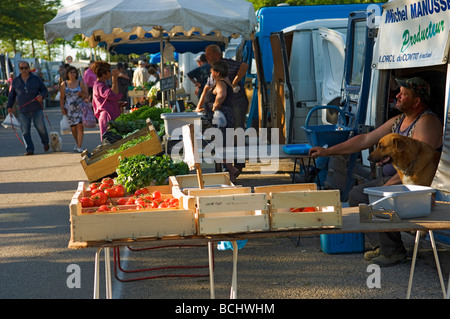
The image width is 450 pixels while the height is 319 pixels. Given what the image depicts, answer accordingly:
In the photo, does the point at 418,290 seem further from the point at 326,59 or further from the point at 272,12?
the point at 272,12

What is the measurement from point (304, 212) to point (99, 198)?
5.40ft

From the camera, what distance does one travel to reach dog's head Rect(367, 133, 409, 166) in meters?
5.45

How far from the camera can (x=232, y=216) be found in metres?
4.15

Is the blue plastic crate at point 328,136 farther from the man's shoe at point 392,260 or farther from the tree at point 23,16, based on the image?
the tree at point 23,16

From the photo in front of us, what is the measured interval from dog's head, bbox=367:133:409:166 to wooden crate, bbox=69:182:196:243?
1996 mm

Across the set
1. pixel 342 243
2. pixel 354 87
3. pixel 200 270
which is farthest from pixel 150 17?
pixel 342 243

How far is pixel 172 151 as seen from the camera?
8.20 metres

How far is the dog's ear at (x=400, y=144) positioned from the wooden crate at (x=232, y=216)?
1703mm

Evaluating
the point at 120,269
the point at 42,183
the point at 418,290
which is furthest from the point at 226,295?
the point at 42,183

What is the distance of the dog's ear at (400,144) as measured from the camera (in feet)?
17.8

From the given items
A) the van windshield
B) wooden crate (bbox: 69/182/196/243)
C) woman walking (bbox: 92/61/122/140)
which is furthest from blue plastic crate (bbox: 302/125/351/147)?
woman walking (bbox: 92/61/122/140)

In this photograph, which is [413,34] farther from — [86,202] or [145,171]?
[86,202]

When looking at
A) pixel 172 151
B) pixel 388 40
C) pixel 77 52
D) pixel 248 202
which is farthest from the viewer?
pixel 77 52

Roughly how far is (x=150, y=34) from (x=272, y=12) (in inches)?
105
